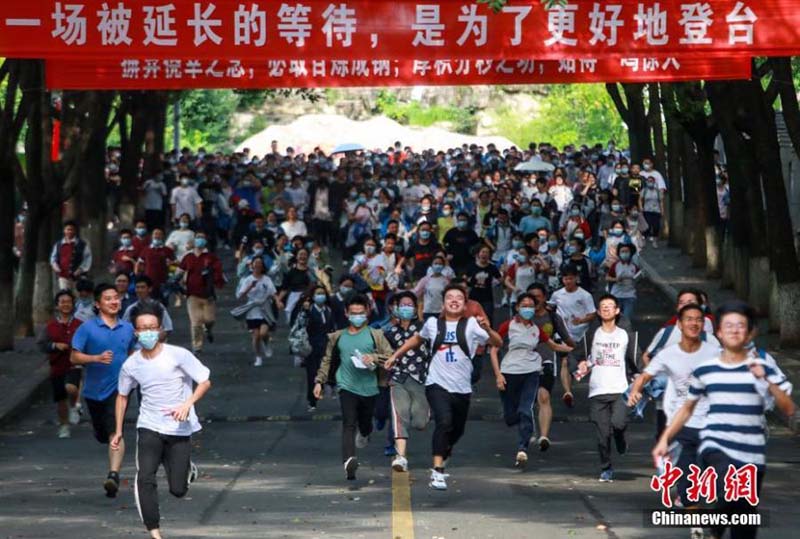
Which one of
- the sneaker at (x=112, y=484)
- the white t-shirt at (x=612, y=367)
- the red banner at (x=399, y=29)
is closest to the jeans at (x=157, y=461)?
the sneaker at (x=112, y=484)

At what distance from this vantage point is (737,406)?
408 inches

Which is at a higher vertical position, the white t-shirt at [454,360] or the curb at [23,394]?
the white t-shirt at [454,360]

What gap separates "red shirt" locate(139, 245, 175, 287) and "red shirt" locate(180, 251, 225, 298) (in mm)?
1631

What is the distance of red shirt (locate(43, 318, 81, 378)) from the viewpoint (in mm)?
18859

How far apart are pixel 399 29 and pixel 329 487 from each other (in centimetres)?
582

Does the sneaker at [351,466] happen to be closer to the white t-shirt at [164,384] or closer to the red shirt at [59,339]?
the white t-shirt at [164,384]

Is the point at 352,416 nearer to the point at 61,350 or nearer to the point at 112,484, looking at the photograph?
the point at 112,484

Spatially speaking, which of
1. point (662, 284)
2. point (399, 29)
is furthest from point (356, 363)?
point (662, 284)

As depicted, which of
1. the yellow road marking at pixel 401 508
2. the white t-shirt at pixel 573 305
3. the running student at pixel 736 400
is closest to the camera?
the running student at pixel 736 400

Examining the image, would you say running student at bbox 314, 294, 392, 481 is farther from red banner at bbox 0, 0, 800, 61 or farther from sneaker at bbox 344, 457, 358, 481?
red banner at bbox 0, 0, 800, 61

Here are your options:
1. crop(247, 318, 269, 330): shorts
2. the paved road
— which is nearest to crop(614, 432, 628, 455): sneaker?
the paved road

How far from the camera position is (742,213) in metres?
29.9

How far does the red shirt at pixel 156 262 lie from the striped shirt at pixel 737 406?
17988 millimetres

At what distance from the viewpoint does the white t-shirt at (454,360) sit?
15625 millimetres
